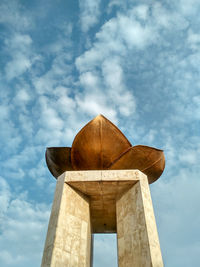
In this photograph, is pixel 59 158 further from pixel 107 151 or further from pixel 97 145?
pixel 107 151

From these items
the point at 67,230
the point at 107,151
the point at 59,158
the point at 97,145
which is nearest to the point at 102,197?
the point at 107,151

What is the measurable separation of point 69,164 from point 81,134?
1.52m

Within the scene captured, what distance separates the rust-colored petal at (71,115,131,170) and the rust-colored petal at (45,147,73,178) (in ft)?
1.32

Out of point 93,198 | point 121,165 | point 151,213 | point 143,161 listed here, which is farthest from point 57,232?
point 143,161

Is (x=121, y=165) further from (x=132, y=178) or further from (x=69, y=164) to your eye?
(x=69, y=164)

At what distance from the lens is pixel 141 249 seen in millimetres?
6277

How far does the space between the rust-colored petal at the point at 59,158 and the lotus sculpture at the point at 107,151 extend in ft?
0.79

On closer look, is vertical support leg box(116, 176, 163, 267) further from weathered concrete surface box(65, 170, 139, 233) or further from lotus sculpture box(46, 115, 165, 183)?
lotus sculpture box(46, 115, 165, 183)

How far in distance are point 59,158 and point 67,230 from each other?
10.9ft

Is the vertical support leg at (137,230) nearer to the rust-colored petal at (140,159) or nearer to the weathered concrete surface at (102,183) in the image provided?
the weathered concrete surface at (102,183)

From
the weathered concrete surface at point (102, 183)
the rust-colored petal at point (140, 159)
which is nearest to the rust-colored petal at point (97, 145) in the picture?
the rust-colored petal at point (140, 159)

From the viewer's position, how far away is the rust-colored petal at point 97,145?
28.8 feet

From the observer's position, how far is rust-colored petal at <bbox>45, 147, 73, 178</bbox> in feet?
30.2

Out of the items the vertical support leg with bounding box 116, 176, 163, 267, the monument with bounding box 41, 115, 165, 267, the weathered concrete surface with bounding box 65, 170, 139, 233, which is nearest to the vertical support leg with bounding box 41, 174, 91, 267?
the monument with bounding box 41, 115, 165, 267
